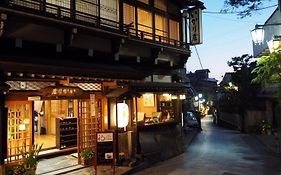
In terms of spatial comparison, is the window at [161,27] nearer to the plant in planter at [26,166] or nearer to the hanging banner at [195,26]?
the hanging banner at [195,26]

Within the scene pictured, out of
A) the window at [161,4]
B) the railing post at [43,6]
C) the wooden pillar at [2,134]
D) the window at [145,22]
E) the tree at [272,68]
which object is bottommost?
the wooden pillar at [2,134]

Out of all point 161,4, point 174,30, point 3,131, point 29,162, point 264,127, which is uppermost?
point 161,4

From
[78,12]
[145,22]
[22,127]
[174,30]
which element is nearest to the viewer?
[22,127]

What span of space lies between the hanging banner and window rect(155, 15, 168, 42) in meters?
2.03

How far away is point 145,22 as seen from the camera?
20141mm

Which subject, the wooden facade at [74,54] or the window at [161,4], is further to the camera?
the window at [161,4]

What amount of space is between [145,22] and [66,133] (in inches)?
380

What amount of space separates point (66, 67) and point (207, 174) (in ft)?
31.2

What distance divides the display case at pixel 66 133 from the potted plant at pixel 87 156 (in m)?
2.95

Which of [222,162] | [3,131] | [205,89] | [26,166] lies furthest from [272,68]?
[205,89]

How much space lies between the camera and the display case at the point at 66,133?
18219 millimetres

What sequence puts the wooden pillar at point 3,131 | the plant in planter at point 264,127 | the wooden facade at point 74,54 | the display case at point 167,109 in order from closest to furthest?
the wooden pillar at point 3,131
the wooden facade at point 74,54
the display case at point 167,109
the plant in planter at point 264,127

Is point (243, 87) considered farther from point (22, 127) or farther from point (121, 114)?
point (22, 127)

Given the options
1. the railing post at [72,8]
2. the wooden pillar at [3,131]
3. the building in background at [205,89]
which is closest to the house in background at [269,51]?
the railing post at [72,8]
